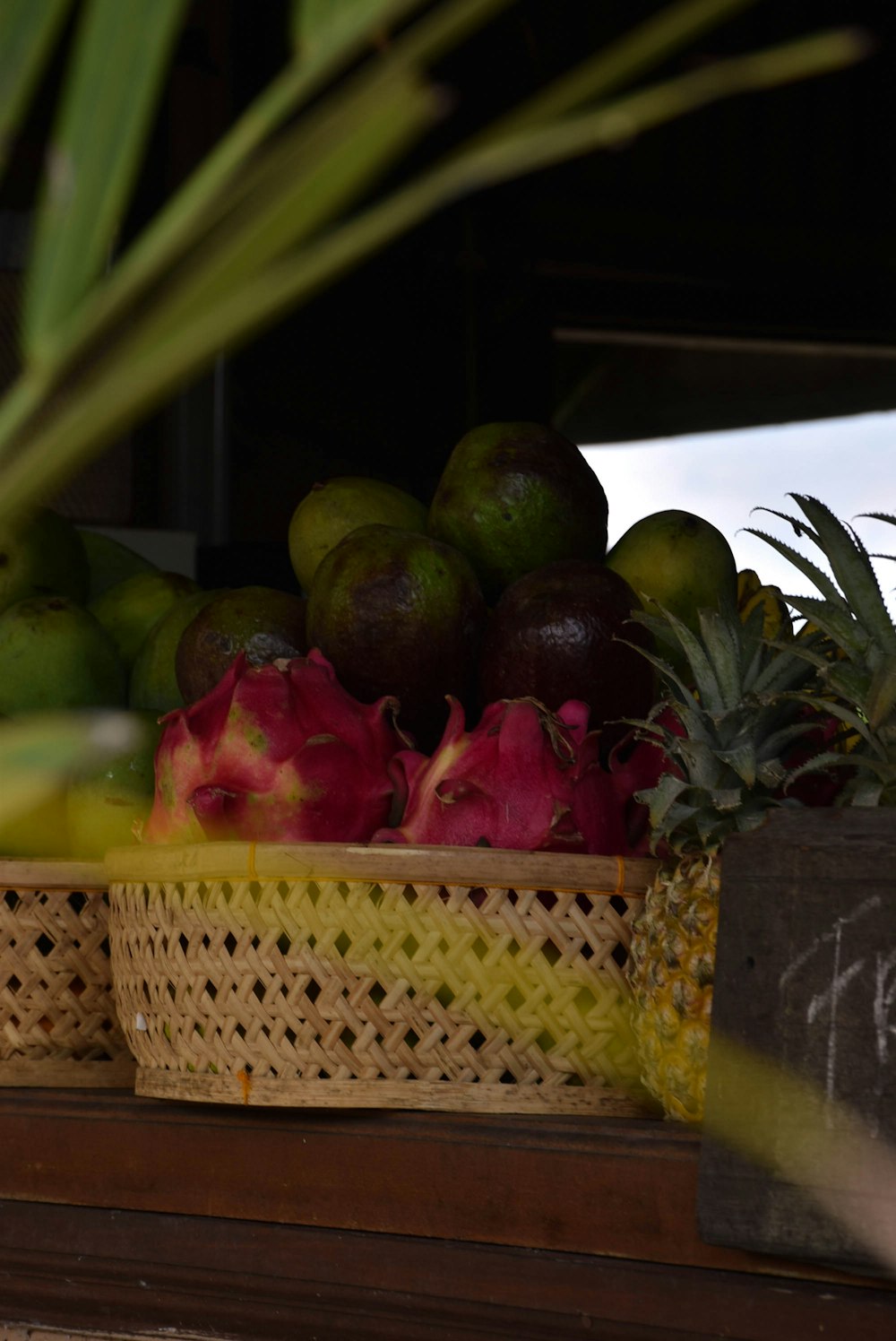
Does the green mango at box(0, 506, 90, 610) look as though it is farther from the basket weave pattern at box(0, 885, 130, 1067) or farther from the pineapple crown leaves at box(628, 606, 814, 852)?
the pineapple crown leaves at box(628, 606, 814, 852)

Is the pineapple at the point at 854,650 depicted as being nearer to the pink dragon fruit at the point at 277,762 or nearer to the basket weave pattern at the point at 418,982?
the basket weave pattern at the point at 418,982

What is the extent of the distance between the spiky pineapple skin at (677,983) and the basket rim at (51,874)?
0.44m

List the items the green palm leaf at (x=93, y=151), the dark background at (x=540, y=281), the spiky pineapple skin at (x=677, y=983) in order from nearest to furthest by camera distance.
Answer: the green palm leaf at (x=93, y=151) < the spiky pineapple skin at (x=677, y=983) < the dark background at (x=540, y=281)

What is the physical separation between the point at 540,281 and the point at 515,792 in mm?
2672

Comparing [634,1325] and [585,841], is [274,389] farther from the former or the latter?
[634,1325]

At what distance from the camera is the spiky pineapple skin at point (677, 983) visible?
80 centimetres

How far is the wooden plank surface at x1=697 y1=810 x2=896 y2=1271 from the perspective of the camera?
2.15ft

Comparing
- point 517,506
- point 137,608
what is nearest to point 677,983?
point 517,506

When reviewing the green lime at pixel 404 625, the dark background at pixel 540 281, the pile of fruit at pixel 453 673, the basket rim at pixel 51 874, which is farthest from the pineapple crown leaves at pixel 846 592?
the dark background at pixel 540 281

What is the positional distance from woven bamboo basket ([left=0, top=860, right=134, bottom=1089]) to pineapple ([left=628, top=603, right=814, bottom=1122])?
0.44 m

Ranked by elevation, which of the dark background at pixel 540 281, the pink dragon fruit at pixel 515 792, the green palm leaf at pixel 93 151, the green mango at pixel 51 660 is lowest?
the pink dragon fruit at pixel 515 792

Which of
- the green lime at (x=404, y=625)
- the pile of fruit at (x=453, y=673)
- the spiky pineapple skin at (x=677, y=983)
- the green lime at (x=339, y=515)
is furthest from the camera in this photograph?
the green lime at (x=339, y=515)

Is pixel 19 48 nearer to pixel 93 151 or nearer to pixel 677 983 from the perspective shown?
pixel 93 151

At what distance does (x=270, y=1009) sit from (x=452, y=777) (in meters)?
0.18
